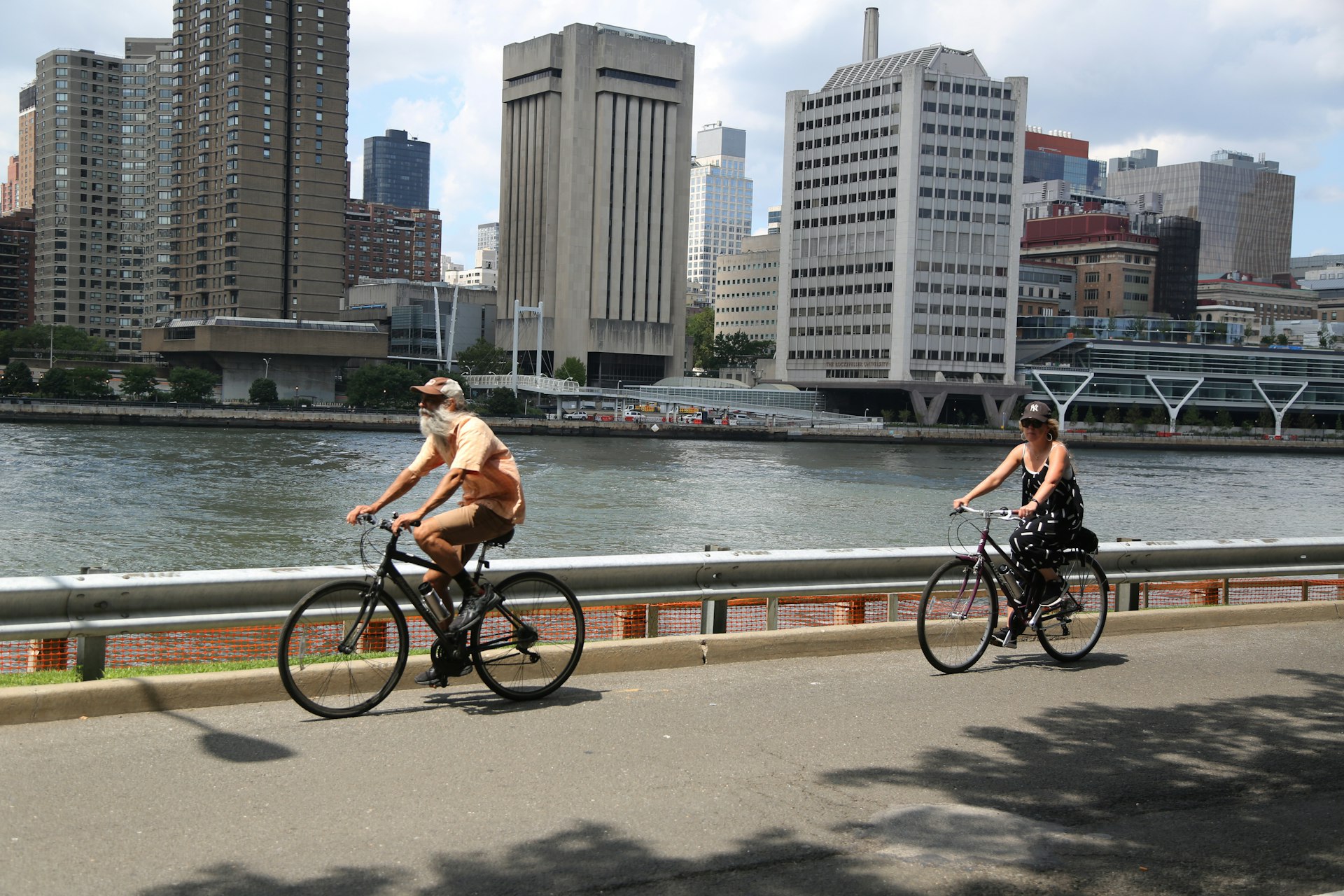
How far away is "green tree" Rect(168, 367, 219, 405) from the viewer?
404 ft

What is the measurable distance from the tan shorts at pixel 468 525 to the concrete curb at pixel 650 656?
3.43ft

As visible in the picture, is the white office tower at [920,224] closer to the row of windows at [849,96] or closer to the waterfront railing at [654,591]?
the row of windows at [849,96]

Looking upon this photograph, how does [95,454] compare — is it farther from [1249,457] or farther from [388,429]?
[1249,457]

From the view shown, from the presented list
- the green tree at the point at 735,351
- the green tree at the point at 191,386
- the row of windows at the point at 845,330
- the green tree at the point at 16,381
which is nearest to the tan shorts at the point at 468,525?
the green tree at the point at 191,386

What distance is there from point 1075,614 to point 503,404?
12868 centimetres

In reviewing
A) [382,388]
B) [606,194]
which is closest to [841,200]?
[606,194]

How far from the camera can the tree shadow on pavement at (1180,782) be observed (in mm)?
5348

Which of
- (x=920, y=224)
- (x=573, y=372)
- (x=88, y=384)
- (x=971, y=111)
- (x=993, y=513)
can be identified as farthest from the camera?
(x=573, y=372)

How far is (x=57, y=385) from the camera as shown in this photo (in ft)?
388

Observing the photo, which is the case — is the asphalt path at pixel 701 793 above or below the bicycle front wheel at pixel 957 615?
below

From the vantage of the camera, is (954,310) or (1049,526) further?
(954,310)

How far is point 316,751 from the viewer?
6.46m

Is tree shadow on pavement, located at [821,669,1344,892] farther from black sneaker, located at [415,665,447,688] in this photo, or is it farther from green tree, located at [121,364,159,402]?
green tree, located at [121,364,159,402]

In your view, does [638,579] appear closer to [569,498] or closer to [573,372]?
[569,498]
